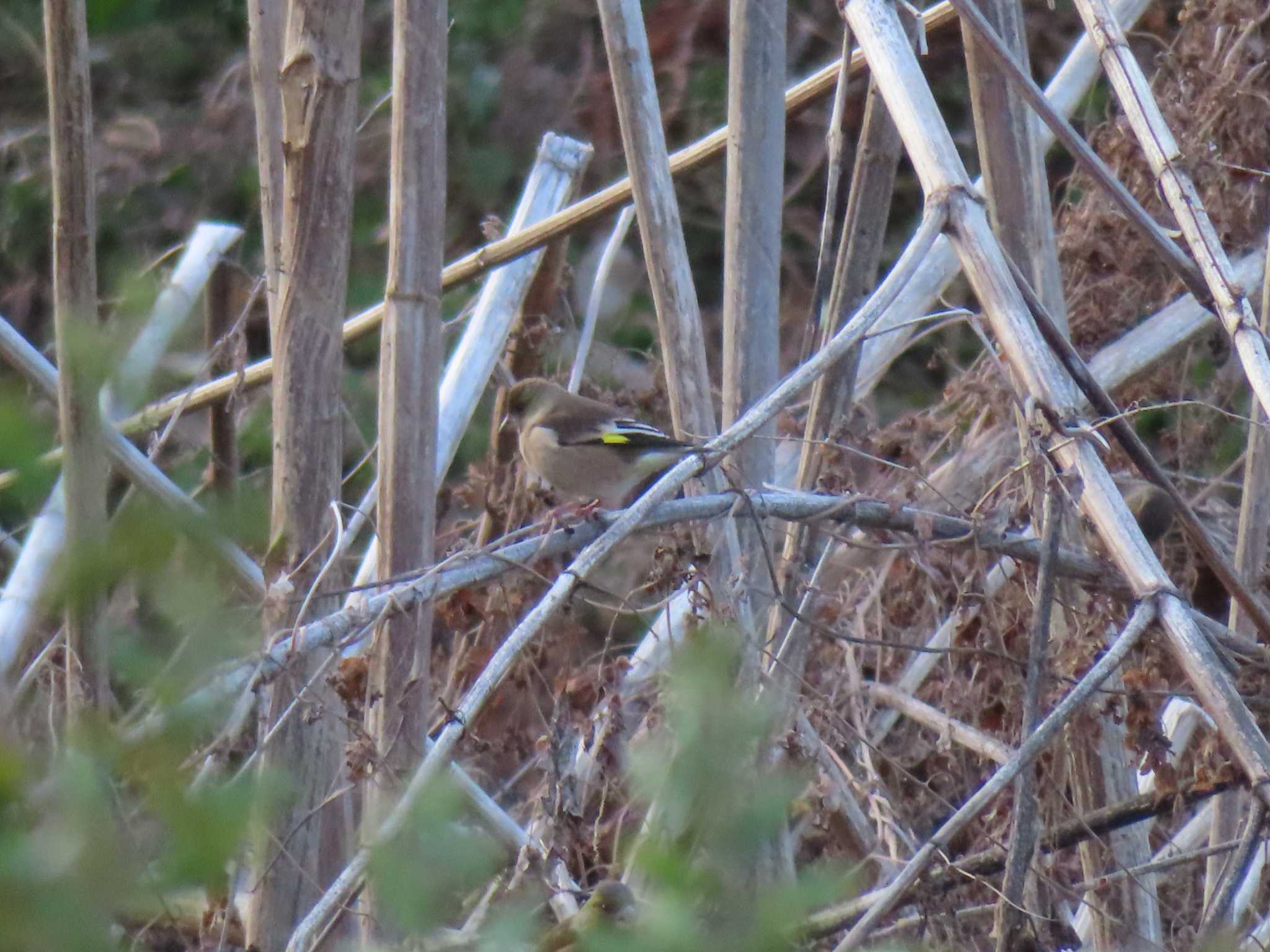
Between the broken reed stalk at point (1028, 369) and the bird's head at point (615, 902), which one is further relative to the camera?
the broken reed stalk at point (1028, 369)

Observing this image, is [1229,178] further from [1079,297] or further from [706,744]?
[706,744]

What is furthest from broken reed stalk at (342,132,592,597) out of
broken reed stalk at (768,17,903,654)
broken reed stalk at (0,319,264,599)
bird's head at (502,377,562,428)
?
broken reed stalk at (768,17,903,654)

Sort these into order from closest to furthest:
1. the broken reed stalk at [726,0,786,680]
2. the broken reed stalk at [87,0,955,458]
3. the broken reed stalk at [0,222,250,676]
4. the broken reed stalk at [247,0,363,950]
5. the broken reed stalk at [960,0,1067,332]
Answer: the broken reed stalk at [0,222,250,676] → the broken reed stalk at [247,0,363,950] → the broken reed stalk at [960,0,1067,332] → the broken reed stalk at [726,0,786,680] → the broken reed stalk at [87,0,955,458]

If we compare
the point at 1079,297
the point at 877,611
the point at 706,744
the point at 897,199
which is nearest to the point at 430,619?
the point at 877,611

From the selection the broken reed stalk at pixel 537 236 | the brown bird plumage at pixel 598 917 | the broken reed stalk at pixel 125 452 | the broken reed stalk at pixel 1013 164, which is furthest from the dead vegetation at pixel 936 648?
the broken reed stalk at pixel 1013 164

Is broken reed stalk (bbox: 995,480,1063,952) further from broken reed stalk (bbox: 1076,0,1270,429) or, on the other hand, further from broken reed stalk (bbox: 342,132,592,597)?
broken reed stalk (bbox: 342,132,592,597)

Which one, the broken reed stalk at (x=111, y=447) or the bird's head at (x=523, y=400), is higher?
the broken reed stalk at (x=111, y=447)

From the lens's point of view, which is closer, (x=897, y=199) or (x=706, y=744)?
(x=706, y=744)

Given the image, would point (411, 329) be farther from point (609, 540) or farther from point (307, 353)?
point (609, 540)

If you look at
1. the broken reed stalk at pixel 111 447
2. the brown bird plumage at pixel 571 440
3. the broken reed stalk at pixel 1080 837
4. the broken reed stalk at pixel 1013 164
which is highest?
the broken reed stalk at pixel 1013 164

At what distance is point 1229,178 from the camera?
13.0ft

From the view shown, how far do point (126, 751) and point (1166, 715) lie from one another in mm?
3052

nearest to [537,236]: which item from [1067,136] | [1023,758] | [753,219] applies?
[753,219]

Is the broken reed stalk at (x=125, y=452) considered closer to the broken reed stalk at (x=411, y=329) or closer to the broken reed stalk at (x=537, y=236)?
the broken reed stalk at (x=537, y=236)
